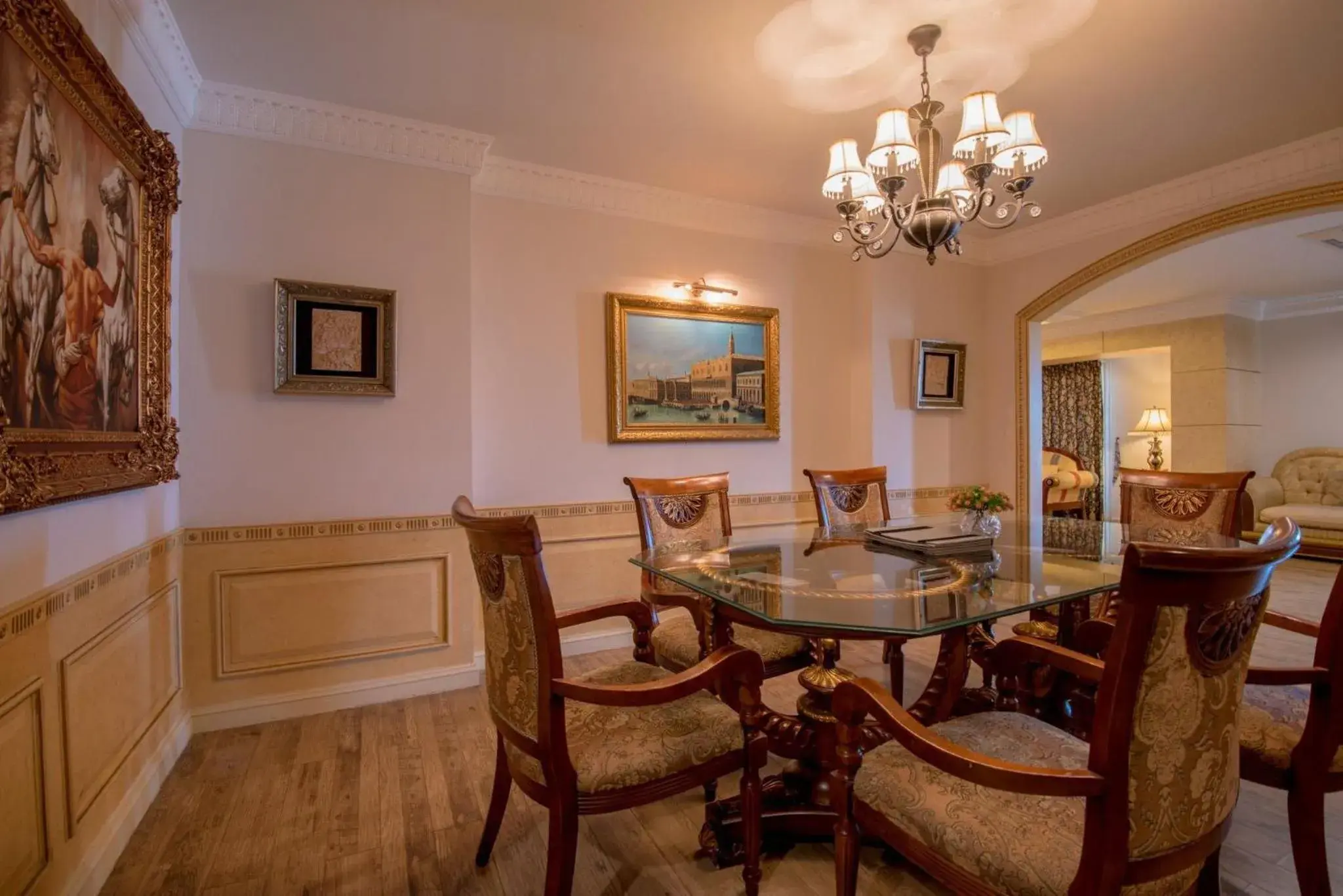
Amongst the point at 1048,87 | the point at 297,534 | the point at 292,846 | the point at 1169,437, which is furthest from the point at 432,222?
the point at 1169,437

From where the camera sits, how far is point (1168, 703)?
0.97 metres

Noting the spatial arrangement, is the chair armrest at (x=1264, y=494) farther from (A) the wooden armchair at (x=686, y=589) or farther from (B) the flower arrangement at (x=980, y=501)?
(A) the wooden armchair at (x=686, y=589)

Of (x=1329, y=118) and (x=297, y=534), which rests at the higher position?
(x=1329, y=118)

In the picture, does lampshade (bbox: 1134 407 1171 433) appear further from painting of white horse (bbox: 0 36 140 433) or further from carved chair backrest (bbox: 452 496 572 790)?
painting of white horse (bbox: 0 36 140 433)

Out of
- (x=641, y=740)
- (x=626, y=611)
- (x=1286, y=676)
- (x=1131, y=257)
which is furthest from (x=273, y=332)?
(x=1131, y=257)

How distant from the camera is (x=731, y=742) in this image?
1.52 meters

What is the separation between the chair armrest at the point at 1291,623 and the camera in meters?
1.73

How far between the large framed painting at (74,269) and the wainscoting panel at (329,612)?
0.70 metres

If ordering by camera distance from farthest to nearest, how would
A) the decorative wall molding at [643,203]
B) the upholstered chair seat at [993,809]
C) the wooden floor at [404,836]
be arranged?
the decorative wall molding at [643,203], the wooden floor at [404,836], the upholstered chair seat at [993,809]

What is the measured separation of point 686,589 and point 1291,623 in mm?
1821

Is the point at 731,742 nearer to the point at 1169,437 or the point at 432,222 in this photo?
the point at 432,222

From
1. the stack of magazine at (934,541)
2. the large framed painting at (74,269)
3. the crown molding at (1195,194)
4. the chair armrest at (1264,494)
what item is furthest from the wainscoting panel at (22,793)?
the chair armrest at (1264,494)

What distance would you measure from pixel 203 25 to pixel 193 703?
8.28 ft

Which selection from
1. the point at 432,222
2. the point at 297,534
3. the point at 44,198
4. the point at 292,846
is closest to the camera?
the point at 44,198
